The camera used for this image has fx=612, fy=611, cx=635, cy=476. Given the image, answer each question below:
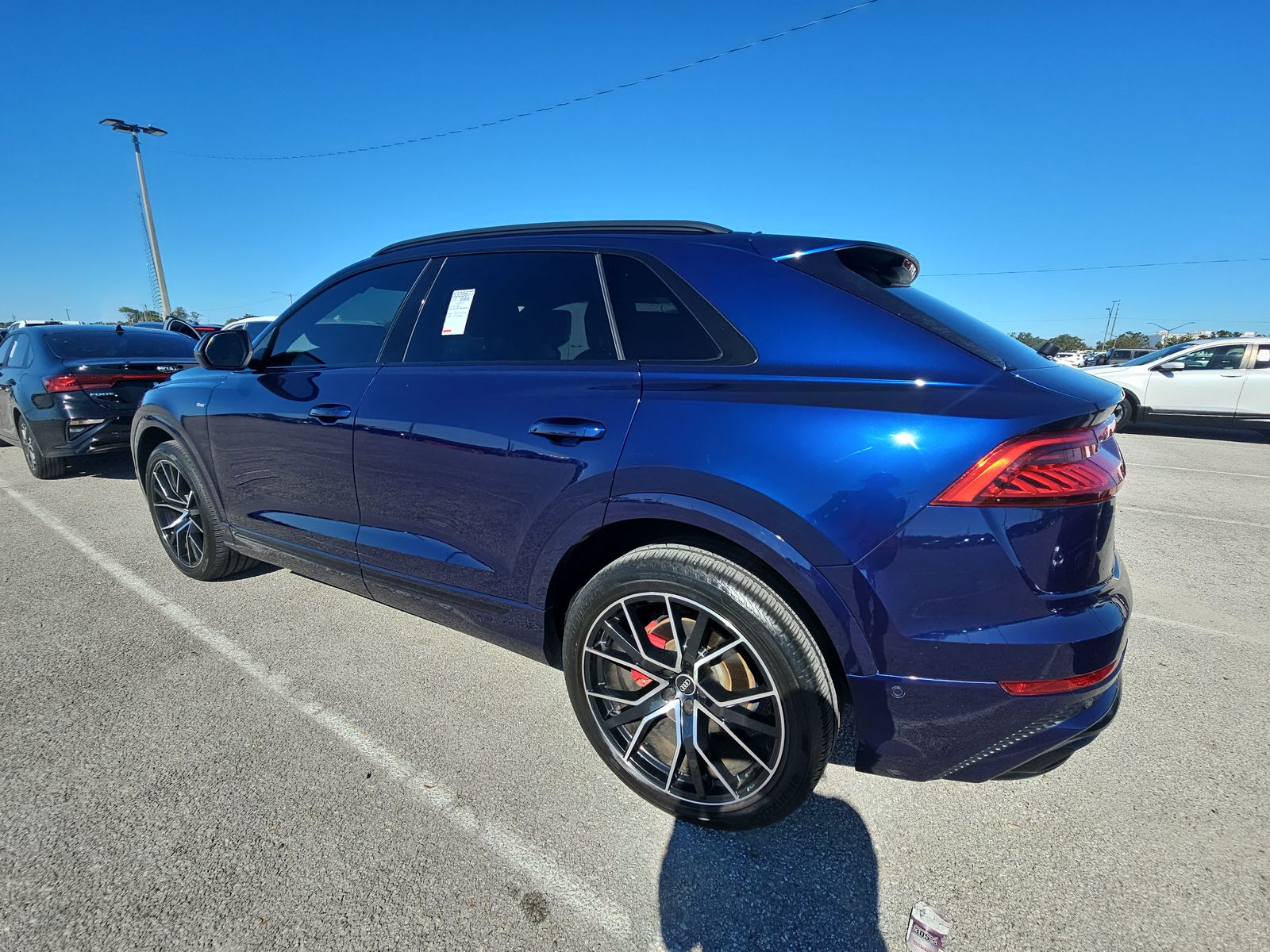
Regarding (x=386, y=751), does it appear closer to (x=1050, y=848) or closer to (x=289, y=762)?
(x=289, y=762)

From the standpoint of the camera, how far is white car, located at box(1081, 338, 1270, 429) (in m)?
9.67

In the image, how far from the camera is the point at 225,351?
2.98 metres

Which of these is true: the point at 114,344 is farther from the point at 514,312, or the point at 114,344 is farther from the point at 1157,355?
the point at 1157,355

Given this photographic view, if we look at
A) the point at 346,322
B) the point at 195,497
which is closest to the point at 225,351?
the point at 346,322

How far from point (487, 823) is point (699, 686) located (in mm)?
781

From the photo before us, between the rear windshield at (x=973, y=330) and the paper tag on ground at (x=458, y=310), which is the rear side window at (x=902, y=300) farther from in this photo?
the paper tag on ground at (x=458, y=310)

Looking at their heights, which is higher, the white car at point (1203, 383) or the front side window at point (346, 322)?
the front side window at point (346, 322)

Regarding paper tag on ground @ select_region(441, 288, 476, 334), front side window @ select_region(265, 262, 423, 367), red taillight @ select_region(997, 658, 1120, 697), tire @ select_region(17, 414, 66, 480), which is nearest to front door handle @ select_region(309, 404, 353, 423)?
front side window @ select_region(265, 262, 423, 367)

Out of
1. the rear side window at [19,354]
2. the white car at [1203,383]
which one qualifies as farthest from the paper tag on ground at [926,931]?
the white car at [1203,383]

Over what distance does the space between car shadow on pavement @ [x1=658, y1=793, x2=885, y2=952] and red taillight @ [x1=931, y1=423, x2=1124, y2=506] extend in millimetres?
1100

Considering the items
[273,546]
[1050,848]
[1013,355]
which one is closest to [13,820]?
[273,546]

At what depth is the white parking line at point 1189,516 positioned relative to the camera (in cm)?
499

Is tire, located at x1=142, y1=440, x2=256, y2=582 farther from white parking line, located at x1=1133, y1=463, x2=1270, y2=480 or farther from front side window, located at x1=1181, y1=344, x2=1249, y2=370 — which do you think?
front side window, located at x1=1181, y1=344, x2=1249, y2=370

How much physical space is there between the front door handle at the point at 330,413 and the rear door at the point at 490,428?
0.10 m
